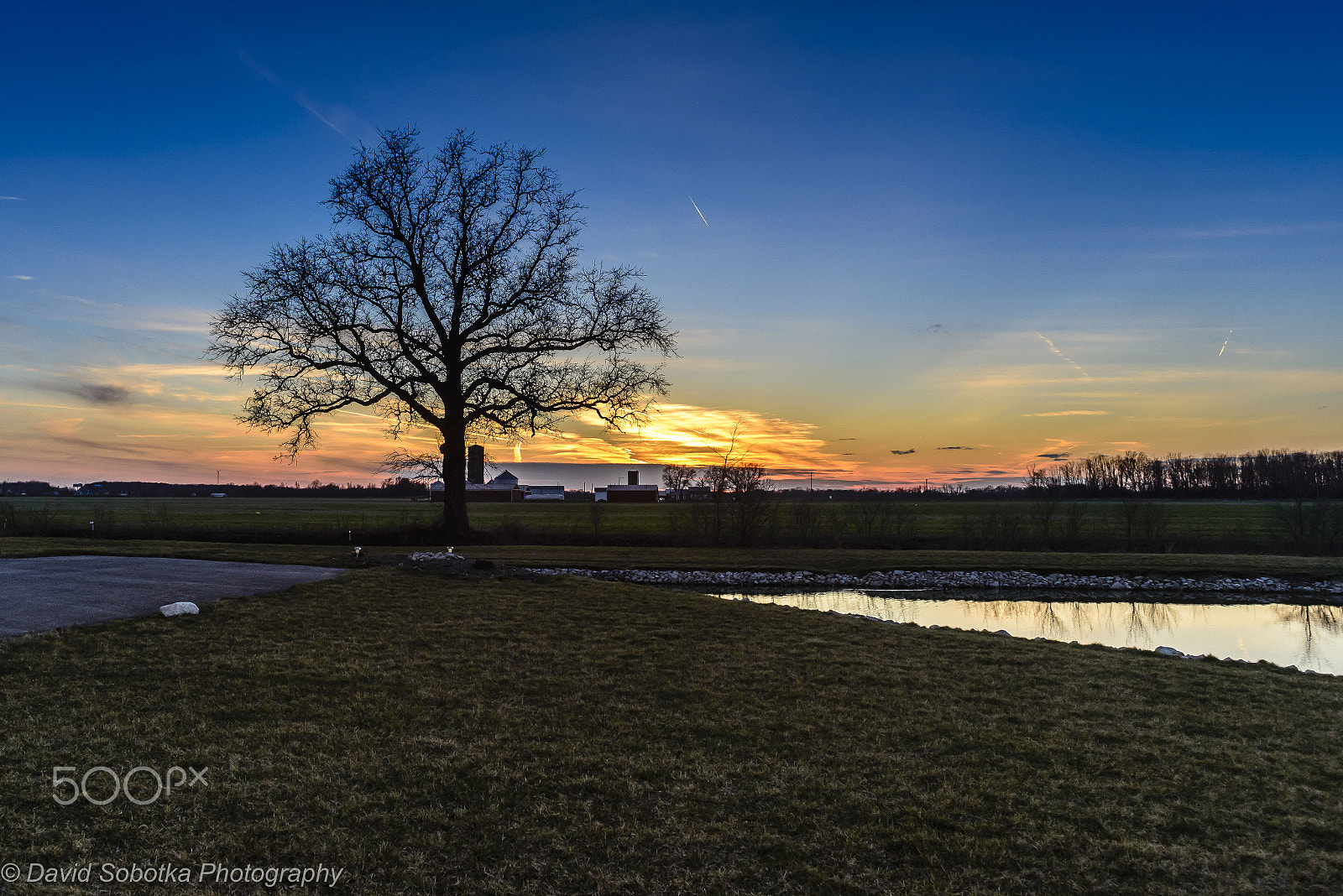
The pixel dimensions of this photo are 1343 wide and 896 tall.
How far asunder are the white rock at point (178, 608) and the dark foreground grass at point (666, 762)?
0.79 feet

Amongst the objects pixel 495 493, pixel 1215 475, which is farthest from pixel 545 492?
pixel 1215 475

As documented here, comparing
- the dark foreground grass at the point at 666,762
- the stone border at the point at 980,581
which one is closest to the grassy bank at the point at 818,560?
the stone border at the point at 980,581

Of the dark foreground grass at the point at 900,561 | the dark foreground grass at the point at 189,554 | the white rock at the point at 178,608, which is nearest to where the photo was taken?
the white rock at the point at 178,608

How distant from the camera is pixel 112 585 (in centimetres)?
1018

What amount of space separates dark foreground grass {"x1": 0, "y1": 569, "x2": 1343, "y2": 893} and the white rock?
0.24 metres

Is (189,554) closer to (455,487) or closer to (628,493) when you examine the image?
(455,487)

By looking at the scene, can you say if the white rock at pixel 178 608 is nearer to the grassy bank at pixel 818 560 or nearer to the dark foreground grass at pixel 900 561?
the grassy bank at pixel 818 560

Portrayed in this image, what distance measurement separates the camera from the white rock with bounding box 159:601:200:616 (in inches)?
335

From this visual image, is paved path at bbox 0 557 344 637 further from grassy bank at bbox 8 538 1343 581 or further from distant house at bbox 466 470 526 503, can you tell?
distant house at bbox 466 470 526 503

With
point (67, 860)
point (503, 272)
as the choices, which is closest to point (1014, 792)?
point (67, 860)

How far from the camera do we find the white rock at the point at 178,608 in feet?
27.9

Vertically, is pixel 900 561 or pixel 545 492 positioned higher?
pixel 545 492

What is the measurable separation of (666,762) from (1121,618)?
564 inches

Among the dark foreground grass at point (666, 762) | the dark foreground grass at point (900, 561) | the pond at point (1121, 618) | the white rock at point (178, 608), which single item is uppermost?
the white rock at point (178, 608)
